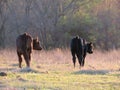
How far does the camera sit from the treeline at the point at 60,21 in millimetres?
40781

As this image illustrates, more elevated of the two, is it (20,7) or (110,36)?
(20,7)

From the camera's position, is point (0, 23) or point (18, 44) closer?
point (18, 44)

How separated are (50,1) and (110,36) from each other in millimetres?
6549

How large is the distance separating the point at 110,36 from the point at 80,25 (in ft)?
11.4

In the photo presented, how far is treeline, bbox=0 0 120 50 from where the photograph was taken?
4078cm

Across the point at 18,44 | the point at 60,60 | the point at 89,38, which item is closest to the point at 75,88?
the point at 18,44

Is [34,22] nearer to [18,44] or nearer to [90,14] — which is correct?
[90,14]

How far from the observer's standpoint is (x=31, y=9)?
1657 inches

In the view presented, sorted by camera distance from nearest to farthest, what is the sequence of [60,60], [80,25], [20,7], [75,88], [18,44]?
1. [75,88]
2. [18,44]
3. [60,60]
4. [80,25]
5. [20,7]

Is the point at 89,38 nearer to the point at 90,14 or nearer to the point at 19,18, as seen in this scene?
the point at 90,14

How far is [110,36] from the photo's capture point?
42.3 metres

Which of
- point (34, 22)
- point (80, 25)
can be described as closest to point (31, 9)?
point (34, 22)

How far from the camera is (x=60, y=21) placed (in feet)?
134

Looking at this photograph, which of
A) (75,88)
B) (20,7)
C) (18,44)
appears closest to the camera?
(75,88)
